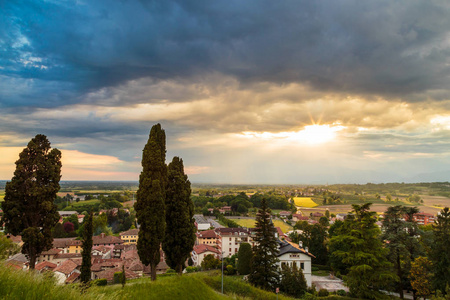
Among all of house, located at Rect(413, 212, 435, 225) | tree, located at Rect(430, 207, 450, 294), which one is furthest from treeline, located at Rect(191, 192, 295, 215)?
tree, located at Rect(430, 207, 450, 294)

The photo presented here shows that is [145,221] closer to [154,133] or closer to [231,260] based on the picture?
[154,133]

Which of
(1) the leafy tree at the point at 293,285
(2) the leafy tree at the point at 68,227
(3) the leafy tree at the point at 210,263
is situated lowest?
(2) the leafy tree at the point at 68,227

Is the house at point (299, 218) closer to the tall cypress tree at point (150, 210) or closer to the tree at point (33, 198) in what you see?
the tall cypress tree at point (150, 210)

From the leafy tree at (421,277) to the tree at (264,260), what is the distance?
1345 centimetres

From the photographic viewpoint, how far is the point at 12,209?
47.2 feet

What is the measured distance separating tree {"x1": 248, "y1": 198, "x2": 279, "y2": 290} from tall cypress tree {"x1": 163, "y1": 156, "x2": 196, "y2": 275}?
7.37 metres

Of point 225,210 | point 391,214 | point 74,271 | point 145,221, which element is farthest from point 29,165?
point 225,210

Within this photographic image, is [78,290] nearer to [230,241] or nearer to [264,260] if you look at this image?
[264,260]

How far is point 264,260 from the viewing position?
77.2 ft

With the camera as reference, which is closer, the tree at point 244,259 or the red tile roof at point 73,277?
the red tile roof at point 73,277

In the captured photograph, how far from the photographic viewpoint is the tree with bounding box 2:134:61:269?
1461cm

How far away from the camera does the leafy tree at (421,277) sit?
23984 mm

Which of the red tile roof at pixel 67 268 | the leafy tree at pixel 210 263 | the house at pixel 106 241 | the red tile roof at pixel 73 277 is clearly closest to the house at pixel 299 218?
the house at pixel 106 241

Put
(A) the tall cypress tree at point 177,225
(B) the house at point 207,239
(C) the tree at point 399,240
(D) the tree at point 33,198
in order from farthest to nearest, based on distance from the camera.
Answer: (B) the house at point 207,239 < (C) the tree at point 399,240 < (A) the tall cypress tree at point 177,225 < (D) the tree at point 33,198
